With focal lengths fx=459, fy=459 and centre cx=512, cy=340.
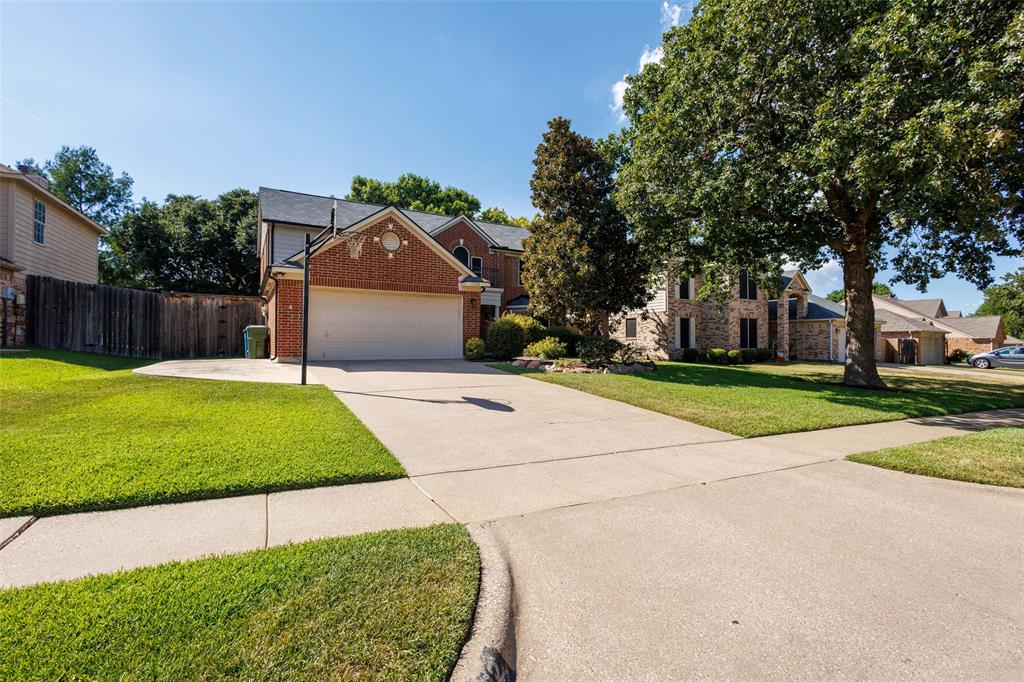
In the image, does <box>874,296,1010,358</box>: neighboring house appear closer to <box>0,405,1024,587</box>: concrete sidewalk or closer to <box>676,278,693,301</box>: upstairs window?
<box>676,278,693,301</box>: upstairs window

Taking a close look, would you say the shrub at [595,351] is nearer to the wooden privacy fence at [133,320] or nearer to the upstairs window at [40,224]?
the wooden privacy fence at [133,320]

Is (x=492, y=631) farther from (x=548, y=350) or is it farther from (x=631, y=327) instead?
(x=631, y=327)

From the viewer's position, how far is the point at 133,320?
15.8 m

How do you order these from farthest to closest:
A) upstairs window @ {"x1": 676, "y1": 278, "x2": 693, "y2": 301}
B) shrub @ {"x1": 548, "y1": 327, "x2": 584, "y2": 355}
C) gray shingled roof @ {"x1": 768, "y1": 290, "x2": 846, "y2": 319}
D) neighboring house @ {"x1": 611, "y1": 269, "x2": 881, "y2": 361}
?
gray shingled roof @ {"x1": 768, "y1": 290, "x2": 846, "y2": 319} < upstairs window @ {"x1": 676, "y1": 278, "x2": 693, "y2": 301} < neighboring house @ {"x1": 611, "y1": 269, "x2": 881, "y2": 361} < shrub @ {"x1": 548, "y1": 327, "x2": 584, "y2": 355}

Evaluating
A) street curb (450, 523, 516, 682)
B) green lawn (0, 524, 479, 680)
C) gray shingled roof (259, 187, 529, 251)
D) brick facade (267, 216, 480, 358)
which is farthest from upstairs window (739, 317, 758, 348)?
green lawn (0, 524, 479, 680)

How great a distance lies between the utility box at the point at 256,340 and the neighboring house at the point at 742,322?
15.6 metres


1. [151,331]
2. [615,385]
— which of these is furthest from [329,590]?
[151,331]

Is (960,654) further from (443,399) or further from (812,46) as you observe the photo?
(812,46)

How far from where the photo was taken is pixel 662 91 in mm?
13852

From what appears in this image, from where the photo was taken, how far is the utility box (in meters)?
15.1

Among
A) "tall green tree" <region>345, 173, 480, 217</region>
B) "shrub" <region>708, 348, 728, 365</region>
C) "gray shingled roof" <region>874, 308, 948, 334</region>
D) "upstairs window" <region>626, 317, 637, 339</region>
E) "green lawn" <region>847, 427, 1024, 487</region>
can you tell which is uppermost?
"tall green tree" <region>345, 173, 480, 217</region>

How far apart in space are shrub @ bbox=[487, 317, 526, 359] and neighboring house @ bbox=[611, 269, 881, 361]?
27.3 ft

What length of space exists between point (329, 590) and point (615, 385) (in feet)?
29.7

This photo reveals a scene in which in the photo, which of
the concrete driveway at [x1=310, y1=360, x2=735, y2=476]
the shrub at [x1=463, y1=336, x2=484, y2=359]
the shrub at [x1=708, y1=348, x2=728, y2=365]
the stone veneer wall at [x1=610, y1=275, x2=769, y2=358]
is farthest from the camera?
the stone veneer wall at [x1=610, y1=275, x2=769, y2=358]
